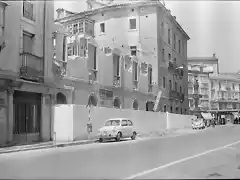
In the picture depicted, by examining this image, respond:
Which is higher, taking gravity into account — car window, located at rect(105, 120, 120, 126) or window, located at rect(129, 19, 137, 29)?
window, located at rect(129, 19, 137, 29)

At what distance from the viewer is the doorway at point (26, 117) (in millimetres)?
21266

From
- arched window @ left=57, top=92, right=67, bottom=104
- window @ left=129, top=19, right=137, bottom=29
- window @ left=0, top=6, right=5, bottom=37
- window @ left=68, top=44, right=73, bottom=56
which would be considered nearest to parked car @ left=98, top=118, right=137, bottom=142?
arched window @ left=57, top=92, right=67, bottom=104

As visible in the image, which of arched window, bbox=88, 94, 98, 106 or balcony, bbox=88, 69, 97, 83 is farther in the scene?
arched window, bbox=88, 94, 98, 106

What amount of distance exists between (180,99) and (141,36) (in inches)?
552

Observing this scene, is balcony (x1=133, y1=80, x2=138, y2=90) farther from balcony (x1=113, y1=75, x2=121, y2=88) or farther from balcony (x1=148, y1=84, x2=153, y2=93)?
balcony (x1=113, y1=75, x2=121, y2=88)

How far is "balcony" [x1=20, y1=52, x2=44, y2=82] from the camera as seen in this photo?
69.3ft

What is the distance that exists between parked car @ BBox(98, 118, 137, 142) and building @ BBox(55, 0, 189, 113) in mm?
3322

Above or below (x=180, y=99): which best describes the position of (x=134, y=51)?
above

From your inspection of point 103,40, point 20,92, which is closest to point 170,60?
point 103,40

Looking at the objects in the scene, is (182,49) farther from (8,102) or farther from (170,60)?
(8,102)

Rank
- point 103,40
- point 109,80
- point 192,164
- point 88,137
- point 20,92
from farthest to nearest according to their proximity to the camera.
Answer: point 103,40, point 109,80, point 88,137, point 20,92, point 192,164

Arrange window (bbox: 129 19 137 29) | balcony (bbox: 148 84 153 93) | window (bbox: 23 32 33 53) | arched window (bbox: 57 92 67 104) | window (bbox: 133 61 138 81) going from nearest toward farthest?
1. window (bbox: 23 32 33 53)
2. arched window (bbox: 57 92 67 104)
3. window (bbox: 133 61 138 81)
4. balcony (bbox: 148 84 153 93)
5. window (bbox: 129 19 137 29)

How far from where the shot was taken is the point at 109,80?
31688 mm

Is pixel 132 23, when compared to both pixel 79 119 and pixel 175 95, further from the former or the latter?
pixel 79 119
